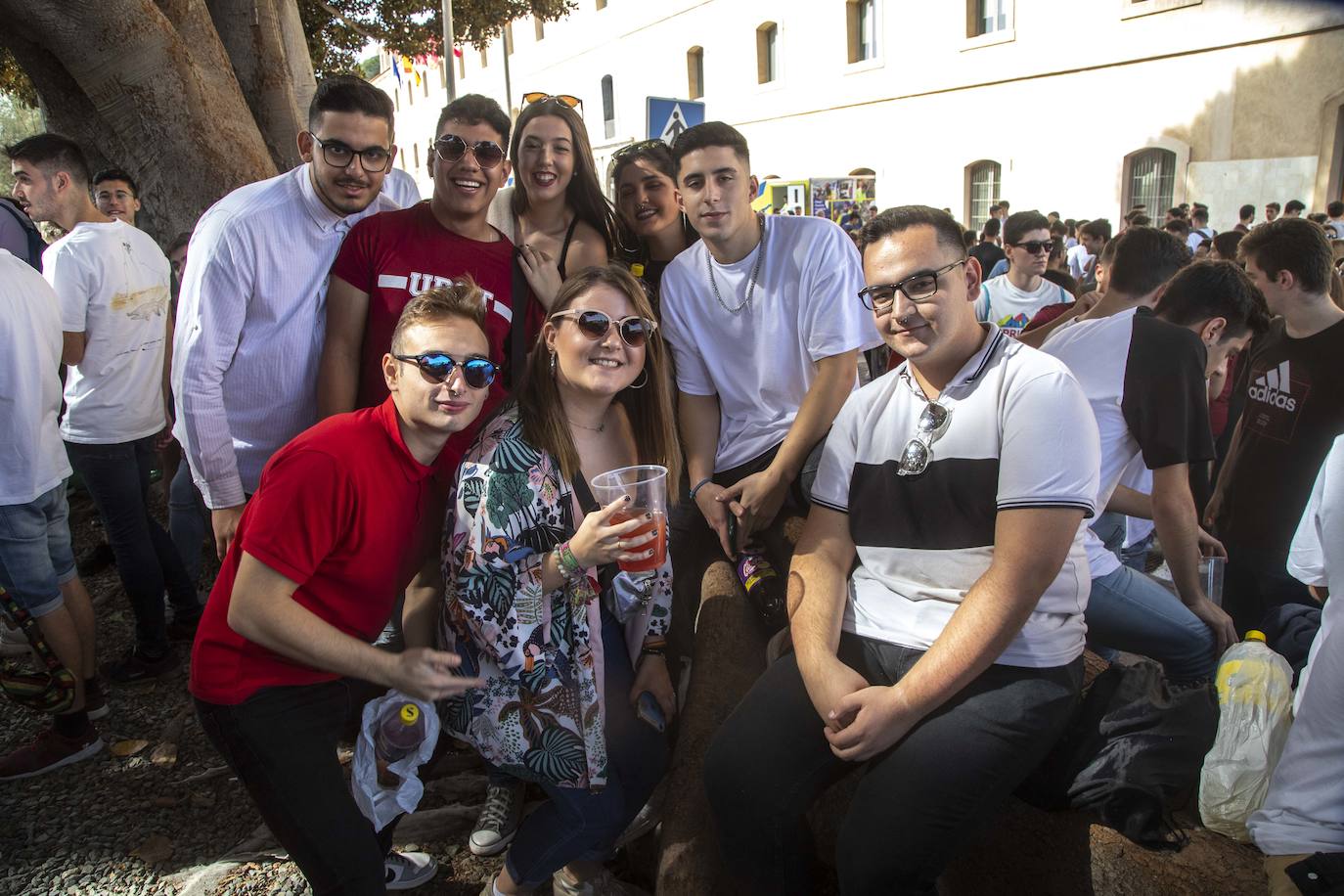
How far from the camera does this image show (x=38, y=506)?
3.42 m

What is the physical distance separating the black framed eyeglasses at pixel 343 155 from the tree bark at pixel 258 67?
14.2 feet

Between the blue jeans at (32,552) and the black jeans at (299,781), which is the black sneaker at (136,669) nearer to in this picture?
the blue jeans at (32,552)

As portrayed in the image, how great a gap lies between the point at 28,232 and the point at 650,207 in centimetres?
362

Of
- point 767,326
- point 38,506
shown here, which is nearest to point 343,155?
point 767,326

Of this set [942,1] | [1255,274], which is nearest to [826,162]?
[942,1]

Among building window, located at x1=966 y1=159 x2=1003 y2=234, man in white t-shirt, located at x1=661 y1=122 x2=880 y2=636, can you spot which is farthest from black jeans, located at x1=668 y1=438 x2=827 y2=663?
building window, located at x1=966 y1=159 x2=1003 y2=234

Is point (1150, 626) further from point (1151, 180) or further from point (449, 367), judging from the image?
point (1151, 180)

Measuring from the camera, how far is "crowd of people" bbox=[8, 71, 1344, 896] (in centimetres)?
202

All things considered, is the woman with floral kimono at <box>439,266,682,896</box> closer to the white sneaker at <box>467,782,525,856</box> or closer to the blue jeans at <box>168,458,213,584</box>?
the white sneaker at <box>467,782,525,856</box>

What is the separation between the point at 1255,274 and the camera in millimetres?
3912

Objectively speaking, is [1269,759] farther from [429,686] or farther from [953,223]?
[429,686]

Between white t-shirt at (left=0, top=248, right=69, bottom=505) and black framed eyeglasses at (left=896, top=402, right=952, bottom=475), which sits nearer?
black framed eyeglasses at (left=896, top=402, right=952, bottom=475)

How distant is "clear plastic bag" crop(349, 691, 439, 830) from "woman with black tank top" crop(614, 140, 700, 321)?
6.06 ft

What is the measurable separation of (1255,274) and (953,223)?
2492 mm
